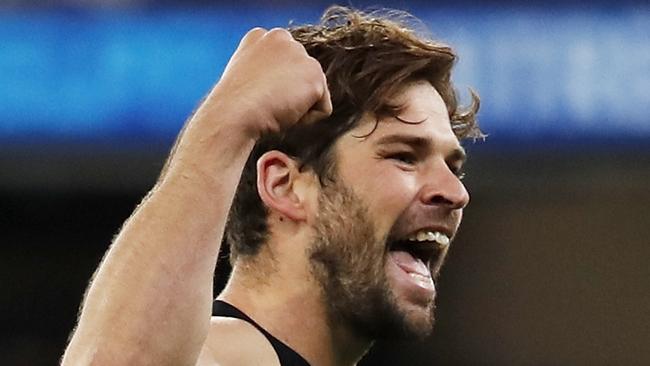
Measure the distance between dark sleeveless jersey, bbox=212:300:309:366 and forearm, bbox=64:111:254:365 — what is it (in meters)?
0.71

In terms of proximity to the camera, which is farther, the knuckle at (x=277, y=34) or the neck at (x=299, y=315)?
the neck at (x=299, y=315)

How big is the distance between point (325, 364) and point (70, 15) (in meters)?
4.36

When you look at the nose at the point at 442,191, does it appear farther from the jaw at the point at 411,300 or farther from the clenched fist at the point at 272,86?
the clenched fist at the point at 272,86

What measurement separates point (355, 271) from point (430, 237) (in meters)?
0.19

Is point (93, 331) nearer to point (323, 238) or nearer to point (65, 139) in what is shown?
point (323, 238)

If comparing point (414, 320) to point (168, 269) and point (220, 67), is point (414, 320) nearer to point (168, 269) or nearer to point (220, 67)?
point (168, 269)

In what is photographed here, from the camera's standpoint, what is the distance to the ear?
2.75 meters

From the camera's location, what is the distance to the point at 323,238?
271 cm

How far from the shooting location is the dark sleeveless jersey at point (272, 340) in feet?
8.64

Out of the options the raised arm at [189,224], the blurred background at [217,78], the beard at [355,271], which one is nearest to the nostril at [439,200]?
the beard at [355,271]

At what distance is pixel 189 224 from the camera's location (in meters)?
1.91

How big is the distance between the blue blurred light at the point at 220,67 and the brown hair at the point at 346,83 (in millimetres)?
3502

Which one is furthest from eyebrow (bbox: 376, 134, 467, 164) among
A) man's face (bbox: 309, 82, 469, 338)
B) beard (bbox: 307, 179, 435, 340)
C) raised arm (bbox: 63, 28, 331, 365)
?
raised arm (bbox: 63, 28, 331, 365)

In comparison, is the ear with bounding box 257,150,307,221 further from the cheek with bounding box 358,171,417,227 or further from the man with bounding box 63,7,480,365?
the cheek with bounding box 358,171,417,227
